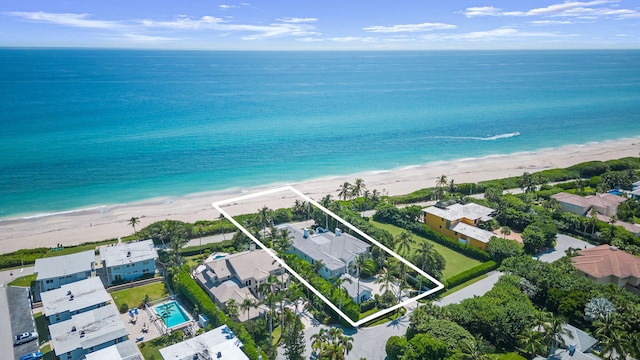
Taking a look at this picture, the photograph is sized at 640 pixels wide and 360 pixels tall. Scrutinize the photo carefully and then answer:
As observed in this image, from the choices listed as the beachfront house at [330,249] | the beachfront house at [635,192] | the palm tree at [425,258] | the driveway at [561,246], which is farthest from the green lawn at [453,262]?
the beachfront house at [635,192]

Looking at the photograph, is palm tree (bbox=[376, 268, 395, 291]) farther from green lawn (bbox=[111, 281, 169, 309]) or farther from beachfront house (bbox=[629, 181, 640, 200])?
beachfront house (bbox=[629, 181, 640, 200])

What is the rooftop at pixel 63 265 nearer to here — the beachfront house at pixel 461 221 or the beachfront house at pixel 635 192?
the beachfront house at pixel 461 221

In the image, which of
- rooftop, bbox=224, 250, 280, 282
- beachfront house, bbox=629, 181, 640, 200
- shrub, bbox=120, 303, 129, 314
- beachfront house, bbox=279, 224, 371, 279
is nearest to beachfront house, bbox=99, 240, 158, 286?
shrub, bbox=120, 303, 129, 314

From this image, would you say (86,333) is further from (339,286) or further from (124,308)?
(339,286)

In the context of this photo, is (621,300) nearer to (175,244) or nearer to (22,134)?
(175,244)

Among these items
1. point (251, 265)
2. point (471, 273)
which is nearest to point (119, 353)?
point (251, 265)
